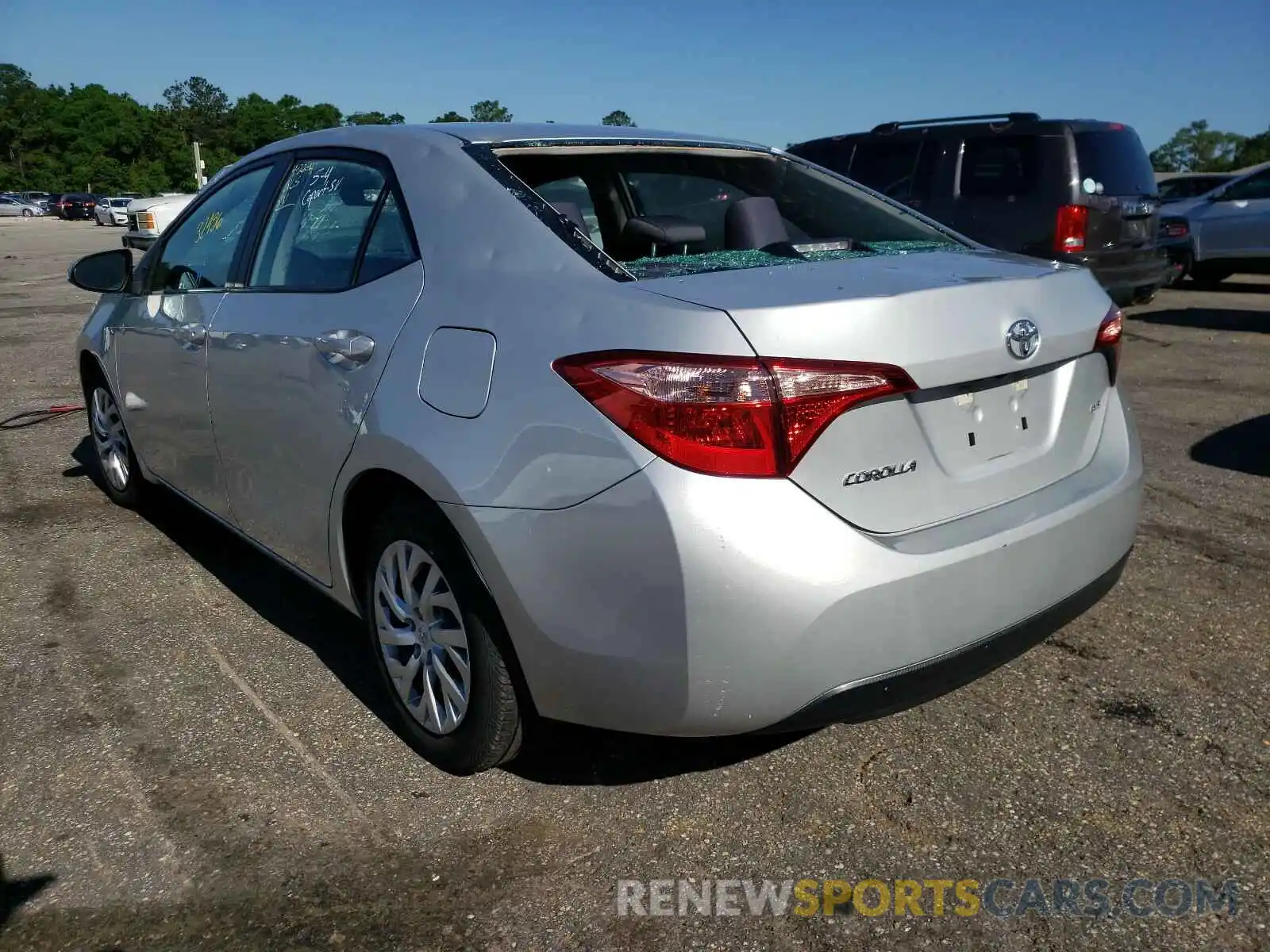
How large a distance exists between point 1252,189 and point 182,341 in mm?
14242

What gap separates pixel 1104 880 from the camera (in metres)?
2.33

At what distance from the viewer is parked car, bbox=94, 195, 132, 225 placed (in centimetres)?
5309

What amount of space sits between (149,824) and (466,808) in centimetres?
77

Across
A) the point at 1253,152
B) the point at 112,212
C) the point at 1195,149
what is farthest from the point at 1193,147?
the point at 112,212

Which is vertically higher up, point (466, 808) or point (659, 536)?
point (659, 536)

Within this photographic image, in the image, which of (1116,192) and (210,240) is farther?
(1116,192)

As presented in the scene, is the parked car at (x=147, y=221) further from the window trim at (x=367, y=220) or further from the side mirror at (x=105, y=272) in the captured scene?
the window trim at (x=367, y=220)

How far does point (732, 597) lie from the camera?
2068 mm

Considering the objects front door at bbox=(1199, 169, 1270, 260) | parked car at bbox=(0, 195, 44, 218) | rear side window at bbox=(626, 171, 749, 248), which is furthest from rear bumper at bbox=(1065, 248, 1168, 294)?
parked car at bbox=(0, 195, 44, 218)

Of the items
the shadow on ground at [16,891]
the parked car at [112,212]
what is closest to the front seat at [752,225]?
the shadow on ground at [16,891]

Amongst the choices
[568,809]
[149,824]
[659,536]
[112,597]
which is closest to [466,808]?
[568,809]

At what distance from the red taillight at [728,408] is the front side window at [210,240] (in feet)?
6.83

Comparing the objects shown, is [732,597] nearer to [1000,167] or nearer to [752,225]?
[752,225]

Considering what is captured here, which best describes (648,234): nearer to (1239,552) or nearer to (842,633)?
(842,633)
